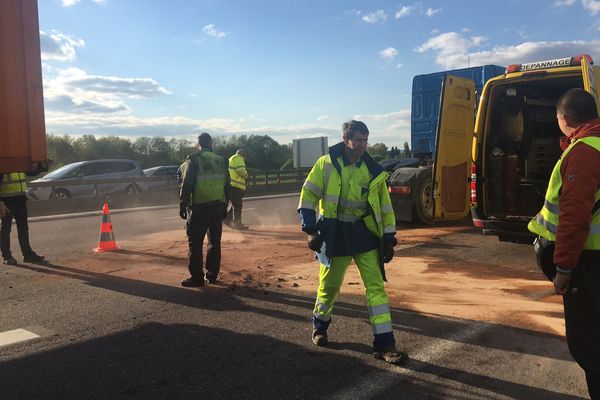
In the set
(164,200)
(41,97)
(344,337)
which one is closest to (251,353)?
(344,337)

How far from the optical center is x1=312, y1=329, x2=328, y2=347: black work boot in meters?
3.95

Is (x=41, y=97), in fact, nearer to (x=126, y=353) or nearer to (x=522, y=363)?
(x=126, y=353)

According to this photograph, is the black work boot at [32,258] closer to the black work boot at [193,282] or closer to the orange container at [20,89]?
the black work boot at [193,282]

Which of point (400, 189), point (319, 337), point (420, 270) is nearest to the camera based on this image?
point (319, 337)

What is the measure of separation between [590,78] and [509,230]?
6.89 ft

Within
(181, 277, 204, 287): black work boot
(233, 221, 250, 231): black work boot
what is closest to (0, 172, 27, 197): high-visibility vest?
(181, 277, 204, 287): black work boot

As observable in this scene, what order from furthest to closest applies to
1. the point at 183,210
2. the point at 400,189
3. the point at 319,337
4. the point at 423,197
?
1. the point at 423,197
2. the point at 400,189
3. the point at 183,210
4. the point at 319,337

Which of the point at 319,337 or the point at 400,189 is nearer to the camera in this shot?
the point at 319,337

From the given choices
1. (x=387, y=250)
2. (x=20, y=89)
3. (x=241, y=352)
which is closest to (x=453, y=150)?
(x=387, y=250)

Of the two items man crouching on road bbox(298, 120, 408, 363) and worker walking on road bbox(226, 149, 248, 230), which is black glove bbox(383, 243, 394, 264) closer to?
man crouching on road bbox(298, 120, 408, 363)

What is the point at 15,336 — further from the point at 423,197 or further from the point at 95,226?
the point at 95,226

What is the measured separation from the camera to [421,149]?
11.0m

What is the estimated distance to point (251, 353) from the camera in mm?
3846

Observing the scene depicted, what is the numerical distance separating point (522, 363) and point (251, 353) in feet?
6.61
